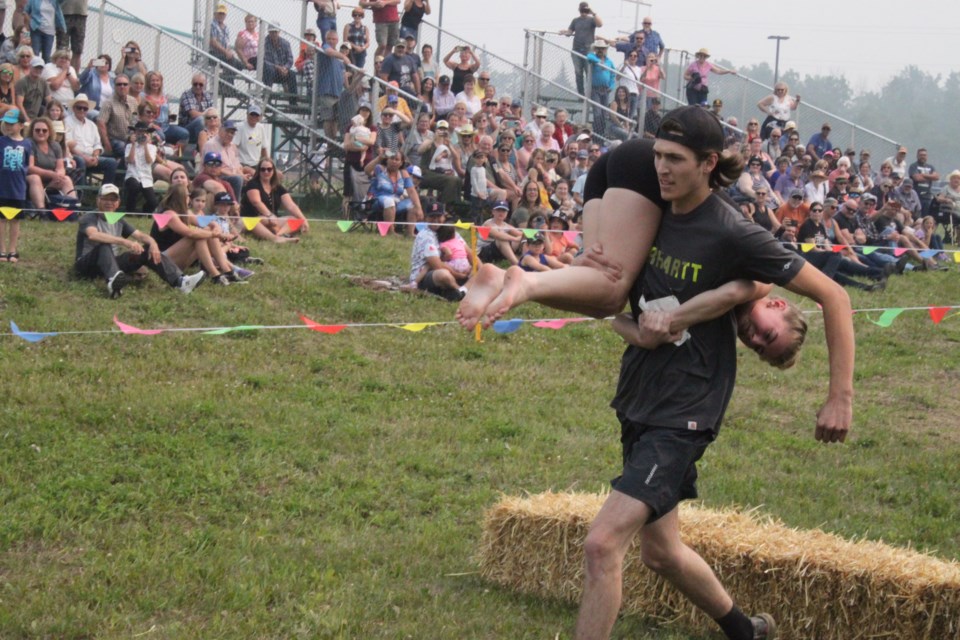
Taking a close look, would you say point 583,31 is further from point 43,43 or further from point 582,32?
point 43,43

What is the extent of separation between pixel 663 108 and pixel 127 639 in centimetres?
1929

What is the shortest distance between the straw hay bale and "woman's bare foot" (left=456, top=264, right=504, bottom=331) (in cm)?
191

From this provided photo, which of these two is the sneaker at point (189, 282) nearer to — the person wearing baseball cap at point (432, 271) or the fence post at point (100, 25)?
the person wearing baseball cap at point (432, 271)

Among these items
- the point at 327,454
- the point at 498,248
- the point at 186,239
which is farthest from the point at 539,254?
the point at 327,454

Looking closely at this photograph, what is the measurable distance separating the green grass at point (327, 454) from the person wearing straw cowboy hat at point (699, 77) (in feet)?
34.9

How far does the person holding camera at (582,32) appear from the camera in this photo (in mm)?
21672

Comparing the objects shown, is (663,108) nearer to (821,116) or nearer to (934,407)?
(821,116)

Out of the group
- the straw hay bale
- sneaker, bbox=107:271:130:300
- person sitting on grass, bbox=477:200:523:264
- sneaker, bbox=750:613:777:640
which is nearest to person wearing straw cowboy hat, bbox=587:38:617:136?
person sitting on grass, bbox=477:200:523:264

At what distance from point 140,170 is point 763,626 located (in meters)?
10.6

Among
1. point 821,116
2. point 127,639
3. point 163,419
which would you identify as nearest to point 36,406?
point 163,419

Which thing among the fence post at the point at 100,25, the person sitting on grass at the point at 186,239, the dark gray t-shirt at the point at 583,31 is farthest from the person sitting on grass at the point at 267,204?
the dark gray t-shirt at the point at 583,31

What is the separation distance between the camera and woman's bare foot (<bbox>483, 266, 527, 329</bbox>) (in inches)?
153

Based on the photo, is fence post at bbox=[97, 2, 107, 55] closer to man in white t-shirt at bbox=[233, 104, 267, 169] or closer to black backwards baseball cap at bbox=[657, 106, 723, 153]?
man in white t-shirt at bbox=[233, 104, 267, 169]

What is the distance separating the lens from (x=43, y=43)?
15.5 metres
